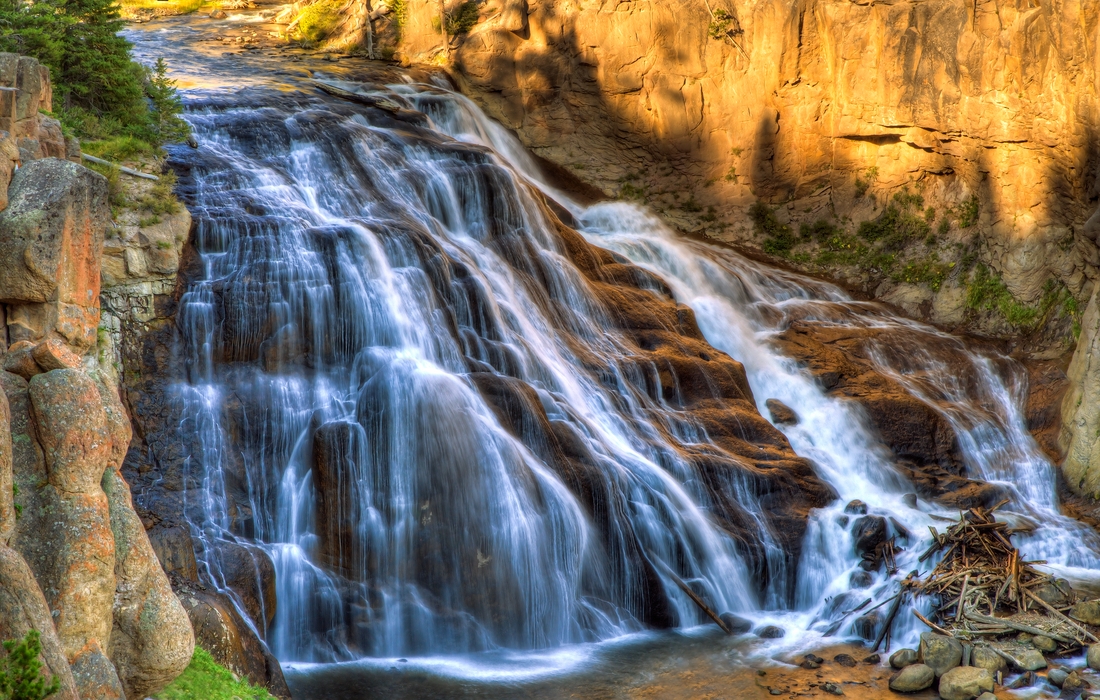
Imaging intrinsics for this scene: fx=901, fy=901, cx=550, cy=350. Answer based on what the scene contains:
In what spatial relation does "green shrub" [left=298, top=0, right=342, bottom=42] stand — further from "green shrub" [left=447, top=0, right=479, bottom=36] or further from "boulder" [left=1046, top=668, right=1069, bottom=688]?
"boulder" [left=1046, top=668, right=1069, bottom=688]

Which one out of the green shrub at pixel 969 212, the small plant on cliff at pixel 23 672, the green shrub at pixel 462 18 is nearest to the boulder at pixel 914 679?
the small plant on cliff at pixel 23 672

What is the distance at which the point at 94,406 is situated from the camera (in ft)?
22.8

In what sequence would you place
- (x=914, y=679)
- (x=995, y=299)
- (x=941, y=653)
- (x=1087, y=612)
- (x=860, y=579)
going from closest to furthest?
1. (x=914, y=679)
2. (x=941, y=653)
3. (x=1087, y=612)
4. (x=860, y=579)
5. (x=995, y=299)

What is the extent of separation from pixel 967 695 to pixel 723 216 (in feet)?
49.7

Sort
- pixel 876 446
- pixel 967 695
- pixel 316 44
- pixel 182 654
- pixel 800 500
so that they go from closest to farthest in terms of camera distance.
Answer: pixel 182 654 → pixel 967 695 → pixel 800 500 → pixel 876 446 → pixel 316 44

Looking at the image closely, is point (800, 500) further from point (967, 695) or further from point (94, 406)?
point (94, 406)

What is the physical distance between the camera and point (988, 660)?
1012 cm

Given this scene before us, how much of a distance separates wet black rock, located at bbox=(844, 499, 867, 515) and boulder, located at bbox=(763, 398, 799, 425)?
104 inches

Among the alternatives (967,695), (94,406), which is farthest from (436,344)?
(967,695)

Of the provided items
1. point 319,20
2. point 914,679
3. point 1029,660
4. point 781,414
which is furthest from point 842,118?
point 319,20

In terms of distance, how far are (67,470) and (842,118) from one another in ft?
62.8

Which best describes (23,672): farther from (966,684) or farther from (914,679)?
(966,684)

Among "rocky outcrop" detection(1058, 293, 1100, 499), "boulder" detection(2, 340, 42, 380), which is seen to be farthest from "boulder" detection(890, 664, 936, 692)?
"boulder" detection(2, 340, 42, 380)

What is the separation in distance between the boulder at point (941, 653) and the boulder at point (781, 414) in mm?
6004
